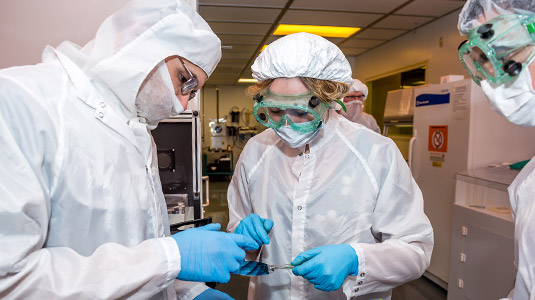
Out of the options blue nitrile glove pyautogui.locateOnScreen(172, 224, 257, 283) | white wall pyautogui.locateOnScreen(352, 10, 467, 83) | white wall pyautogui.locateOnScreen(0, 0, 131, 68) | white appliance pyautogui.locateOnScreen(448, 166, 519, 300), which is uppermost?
white wall pyautogui.locateOnScreen(352, 10, 467, 83)

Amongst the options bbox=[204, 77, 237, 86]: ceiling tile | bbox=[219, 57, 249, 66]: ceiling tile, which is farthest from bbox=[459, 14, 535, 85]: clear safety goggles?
bbox=[204, 77, 237, 86]: ceiling tile

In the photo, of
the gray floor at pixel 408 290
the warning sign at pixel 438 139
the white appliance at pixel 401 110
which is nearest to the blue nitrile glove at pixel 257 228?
the gray floor at pixel 408 290

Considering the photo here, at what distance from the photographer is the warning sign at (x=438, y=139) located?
9.40 feet

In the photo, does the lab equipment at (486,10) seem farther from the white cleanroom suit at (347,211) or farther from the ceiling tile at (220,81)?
the ceiling tile at (220,81)

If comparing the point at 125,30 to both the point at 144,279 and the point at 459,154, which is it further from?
the point at 459,154

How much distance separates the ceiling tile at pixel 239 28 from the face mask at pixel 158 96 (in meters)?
3.42

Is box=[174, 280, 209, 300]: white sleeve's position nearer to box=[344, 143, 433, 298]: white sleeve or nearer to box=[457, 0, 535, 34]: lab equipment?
box=[344, 143, 433, 298]: white sleeve

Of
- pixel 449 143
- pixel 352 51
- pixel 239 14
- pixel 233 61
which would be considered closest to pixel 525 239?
pixel 449 143

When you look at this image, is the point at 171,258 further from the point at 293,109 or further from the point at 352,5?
the point at 352,5

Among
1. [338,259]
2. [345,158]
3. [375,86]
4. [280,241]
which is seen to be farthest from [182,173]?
[375,86]

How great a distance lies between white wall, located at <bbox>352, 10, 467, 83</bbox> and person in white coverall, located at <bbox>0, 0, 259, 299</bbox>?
3648mm

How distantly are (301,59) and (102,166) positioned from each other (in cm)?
65

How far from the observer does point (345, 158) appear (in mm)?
1168

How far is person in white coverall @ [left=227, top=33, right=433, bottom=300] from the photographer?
3.43ft
